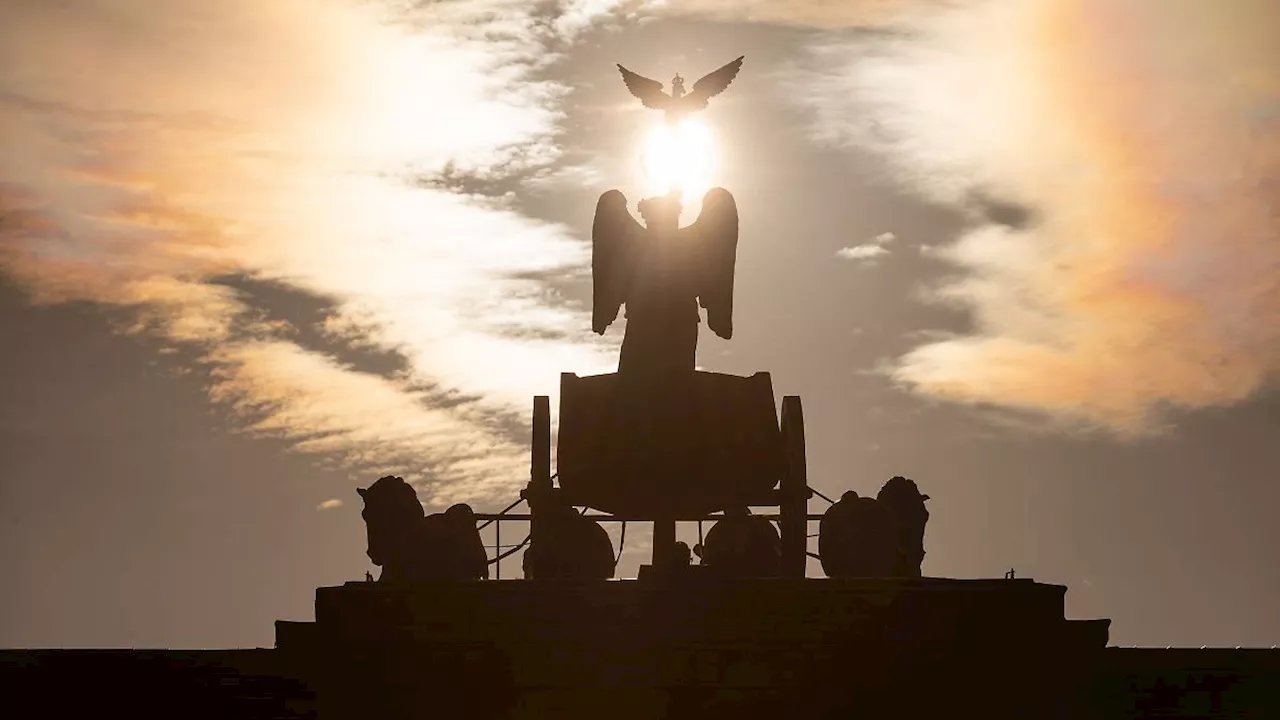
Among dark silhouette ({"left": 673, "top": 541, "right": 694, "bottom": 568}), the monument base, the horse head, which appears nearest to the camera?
the monument base

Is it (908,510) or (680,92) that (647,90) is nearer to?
(680,92)

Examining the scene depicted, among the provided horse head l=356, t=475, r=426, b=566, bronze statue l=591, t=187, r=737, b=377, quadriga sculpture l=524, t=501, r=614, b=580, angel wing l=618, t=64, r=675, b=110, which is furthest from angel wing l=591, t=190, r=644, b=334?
horse head l=356, t=475, r=426, b=566

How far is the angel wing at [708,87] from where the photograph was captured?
17.5 m

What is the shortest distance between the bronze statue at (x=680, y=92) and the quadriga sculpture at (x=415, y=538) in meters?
4.94

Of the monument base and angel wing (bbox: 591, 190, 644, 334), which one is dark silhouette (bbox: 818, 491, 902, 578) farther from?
angel wing (bbox: 591, 190, 644, 334)

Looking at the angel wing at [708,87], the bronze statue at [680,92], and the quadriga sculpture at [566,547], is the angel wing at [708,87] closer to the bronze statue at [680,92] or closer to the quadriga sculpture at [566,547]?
the bronze statue at [680,92]

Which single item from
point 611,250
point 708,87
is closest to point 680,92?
point 708,87

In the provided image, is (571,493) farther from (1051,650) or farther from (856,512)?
(1051,650)

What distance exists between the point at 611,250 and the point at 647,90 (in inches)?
70.5

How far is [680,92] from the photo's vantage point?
17.5 m

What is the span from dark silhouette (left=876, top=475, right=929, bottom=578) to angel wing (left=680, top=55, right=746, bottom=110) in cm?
530

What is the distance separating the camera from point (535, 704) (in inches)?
587

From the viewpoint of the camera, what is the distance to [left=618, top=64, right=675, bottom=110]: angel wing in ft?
57.5

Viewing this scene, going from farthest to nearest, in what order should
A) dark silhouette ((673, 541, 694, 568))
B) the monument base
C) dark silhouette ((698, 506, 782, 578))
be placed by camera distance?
dark silhouette ((698, 506, 782, 578)) → dark silhouette ((673, 541, 694, 568)) → the monument base
